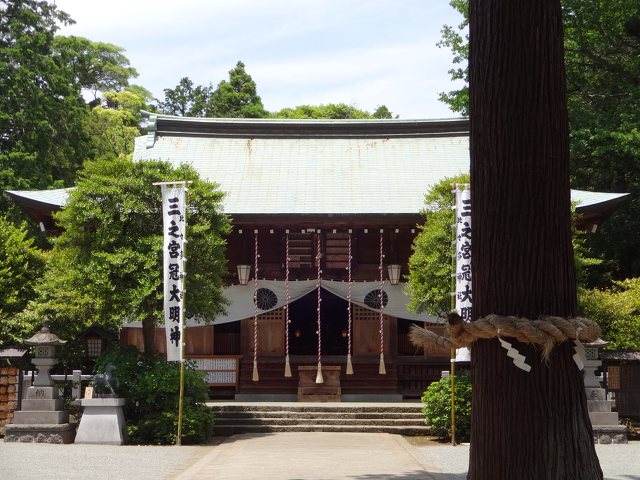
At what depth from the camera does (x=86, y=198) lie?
16.5 m

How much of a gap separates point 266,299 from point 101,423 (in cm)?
620

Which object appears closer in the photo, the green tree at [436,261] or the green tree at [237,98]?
the green tree at [436,261]

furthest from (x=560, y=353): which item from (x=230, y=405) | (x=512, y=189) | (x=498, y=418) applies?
(x=230, y=405)

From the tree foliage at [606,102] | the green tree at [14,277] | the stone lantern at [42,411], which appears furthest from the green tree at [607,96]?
the stone lantern at [42,411]

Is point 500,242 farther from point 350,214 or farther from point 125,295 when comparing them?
point 350,214

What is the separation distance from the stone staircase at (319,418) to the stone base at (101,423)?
265cm

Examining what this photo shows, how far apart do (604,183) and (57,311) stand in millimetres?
16694

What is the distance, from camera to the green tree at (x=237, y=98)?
4895 cm

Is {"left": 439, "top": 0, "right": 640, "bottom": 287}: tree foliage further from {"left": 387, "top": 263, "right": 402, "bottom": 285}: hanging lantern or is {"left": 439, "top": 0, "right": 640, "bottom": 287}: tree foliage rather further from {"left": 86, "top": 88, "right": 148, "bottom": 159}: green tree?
{"left": 86, "top": 88, "right": 148, "bottom": 159}: green tree

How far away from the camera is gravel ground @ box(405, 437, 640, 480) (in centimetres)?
1105

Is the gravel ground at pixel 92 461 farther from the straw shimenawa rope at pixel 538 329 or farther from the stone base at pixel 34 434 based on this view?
the straw shimenawa rope at pixel 538 329

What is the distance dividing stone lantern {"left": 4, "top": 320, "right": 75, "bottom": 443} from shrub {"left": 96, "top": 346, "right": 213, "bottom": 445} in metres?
1.08

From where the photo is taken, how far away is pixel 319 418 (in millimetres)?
18203

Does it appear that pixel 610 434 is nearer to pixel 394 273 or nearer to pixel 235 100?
pixel 394 273
